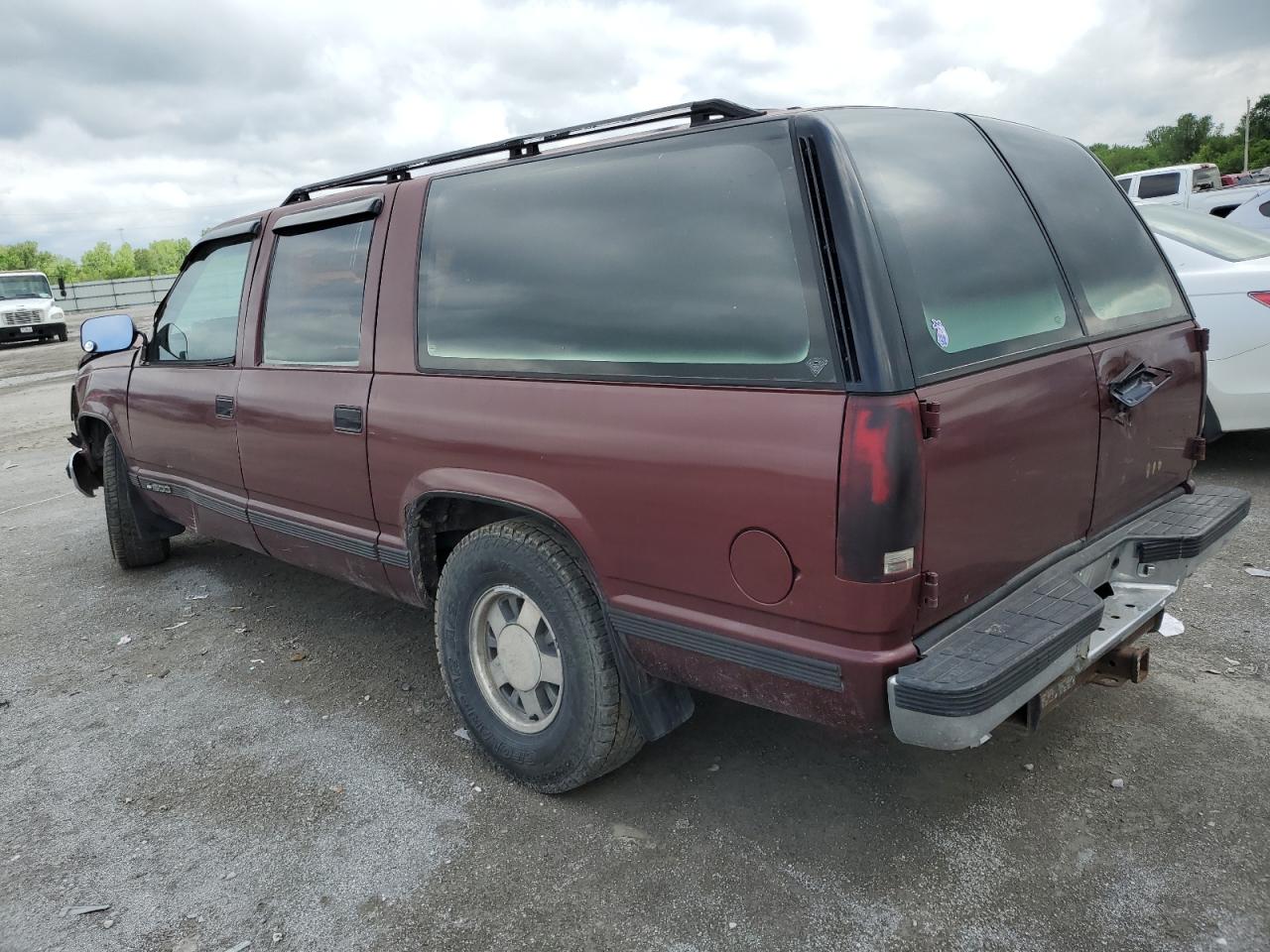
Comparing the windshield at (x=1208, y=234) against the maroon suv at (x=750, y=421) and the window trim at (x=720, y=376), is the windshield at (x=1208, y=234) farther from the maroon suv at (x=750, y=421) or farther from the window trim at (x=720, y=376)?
the window trim at (x=720, y=376)

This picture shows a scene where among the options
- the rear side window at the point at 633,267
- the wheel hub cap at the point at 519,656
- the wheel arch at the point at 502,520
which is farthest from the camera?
the wheel hub cap at the point at 519,656

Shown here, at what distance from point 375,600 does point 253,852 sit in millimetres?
2078

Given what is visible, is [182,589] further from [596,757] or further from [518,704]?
[596,757]

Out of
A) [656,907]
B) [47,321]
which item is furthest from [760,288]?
[47,321]

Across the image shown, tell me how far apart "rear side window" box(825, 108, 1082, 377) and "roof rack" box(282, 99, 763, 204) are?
33cm

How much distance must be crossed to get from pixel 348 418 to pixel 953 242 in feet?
6.88

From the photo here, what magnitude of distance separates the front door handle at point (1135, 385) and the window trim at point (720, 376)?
1069mm

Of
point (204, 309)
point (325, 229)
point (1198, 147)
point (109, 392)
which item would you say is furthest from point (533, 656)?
point (1198, 147)

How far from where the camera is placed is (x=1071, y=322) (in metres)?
2.68

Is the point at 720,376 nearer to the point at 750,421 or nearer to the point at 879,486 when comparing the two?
the point at 750,421

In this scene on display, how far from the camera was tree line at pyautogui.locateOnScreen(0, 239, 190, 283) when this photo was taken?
8650cm

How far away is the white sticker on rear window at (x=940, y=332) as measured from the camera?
7.25 feet

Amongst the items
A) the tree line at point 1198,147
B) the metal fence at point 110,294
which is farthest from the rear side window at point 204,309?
the tree line at point 1198,147

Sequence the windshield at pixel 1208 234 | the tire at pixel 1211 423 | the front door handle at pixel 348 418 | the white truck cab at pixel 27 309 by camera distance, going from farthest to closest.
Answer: the white truck cab at pixel 27 309 → the windshield at pixel 1208 234 → the tire at pixel 1211 423 → the front door handle at pixel 348 418
